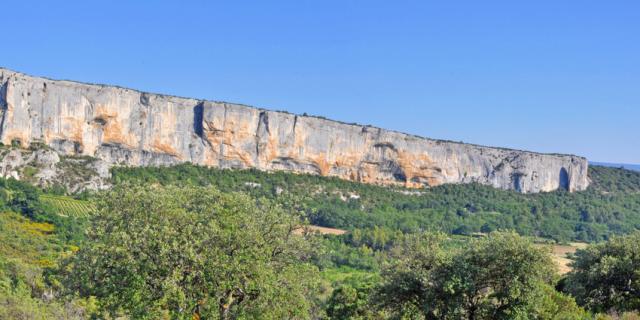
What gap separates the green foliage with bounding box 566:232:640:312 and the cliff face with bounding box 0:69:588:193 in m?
73.4

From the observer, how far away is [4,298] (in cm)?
2444

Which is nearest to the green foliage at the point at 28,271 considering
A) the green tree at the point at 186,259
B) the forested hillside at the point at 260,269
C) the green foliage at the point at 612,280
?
the forested hillside at the point at 260,269

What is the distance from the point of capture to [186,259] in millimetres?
17422

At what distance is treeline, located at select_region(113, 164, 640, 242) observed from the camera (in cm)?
9200

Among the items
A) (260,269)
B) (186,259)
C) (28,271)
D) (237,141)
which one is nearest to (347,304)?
(260,269)

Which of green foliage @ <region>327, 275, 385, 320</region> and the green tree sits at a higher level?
the green tree

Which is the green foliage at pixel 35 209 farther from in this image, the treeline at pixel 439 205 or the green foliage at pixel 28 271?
the treeline at pixel 439 205

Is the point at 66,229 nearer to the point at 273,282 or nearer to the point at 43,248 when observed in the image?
the point at 43,248

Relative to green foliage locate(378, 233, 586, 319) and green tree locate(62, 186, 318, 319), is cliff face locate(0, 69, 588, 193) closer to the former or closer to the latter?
green tree locate(62, 186, 318, 319)

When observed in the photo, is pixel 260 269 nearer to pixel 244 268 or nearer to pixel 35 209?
pixel 244 268

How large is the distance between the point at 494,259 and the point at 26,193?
56500 mm

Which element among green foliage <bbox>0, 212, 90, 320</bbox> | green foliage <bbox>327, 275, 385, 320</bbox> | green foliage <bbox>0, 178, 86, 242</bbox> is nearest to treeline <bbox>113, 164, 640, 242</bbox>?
green foliage <bbox>0, 178, 86, 242</bbox>

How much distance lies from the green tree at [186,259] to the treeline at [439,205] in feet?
209

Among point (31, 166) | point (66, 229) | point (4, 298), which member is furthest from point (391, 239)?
point (4, 298)
